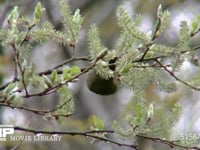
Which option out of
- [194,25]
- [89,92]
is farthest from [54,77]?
[89,92]

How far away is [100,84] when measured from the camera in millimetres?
1370

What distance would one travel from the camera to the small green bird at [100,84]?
4.39ft

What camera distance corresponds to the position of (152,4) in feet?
12.8

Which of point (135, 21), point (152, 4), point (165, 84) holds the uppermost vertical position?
point (152, 4)

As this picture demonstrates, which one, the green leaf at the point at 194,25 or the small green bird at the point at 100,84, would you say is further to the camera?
the small green bird at the point at 100,84

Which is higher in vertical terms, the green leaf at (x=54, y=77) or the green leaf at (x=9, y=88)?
the green leaf at (x=54, y=77)

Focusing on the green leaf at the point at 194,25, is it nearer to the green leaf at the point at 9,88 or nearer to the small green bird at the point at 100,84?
the small green bird at the point at 100,84

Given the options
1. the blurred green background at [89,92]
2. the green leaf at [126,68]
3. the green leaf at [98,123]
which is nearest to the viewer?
the green leaf at [126,68]

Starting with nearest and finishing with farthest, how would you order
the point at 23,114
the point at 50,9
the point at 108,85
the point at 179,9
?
the point at 108,85 → the point at 50,9 → the point at 23,114 → the point at 179,9

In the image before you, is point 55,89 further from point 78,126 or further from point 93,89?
point 78,126

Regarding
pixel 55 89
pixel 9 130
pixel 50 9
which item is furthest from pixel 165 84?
pixel 50 9

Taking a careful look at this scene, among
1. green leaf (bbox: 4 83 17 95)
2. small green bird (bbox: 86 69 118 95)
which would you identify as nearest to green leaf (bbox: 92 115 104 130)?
small green bird (bbox: 86 69 118 95)

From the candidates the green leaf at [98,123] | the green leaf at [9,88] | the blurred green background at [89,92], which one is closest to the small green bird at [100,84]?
the green leaf at [98,123]

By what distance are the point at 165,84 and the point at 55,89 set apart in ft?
0.81
